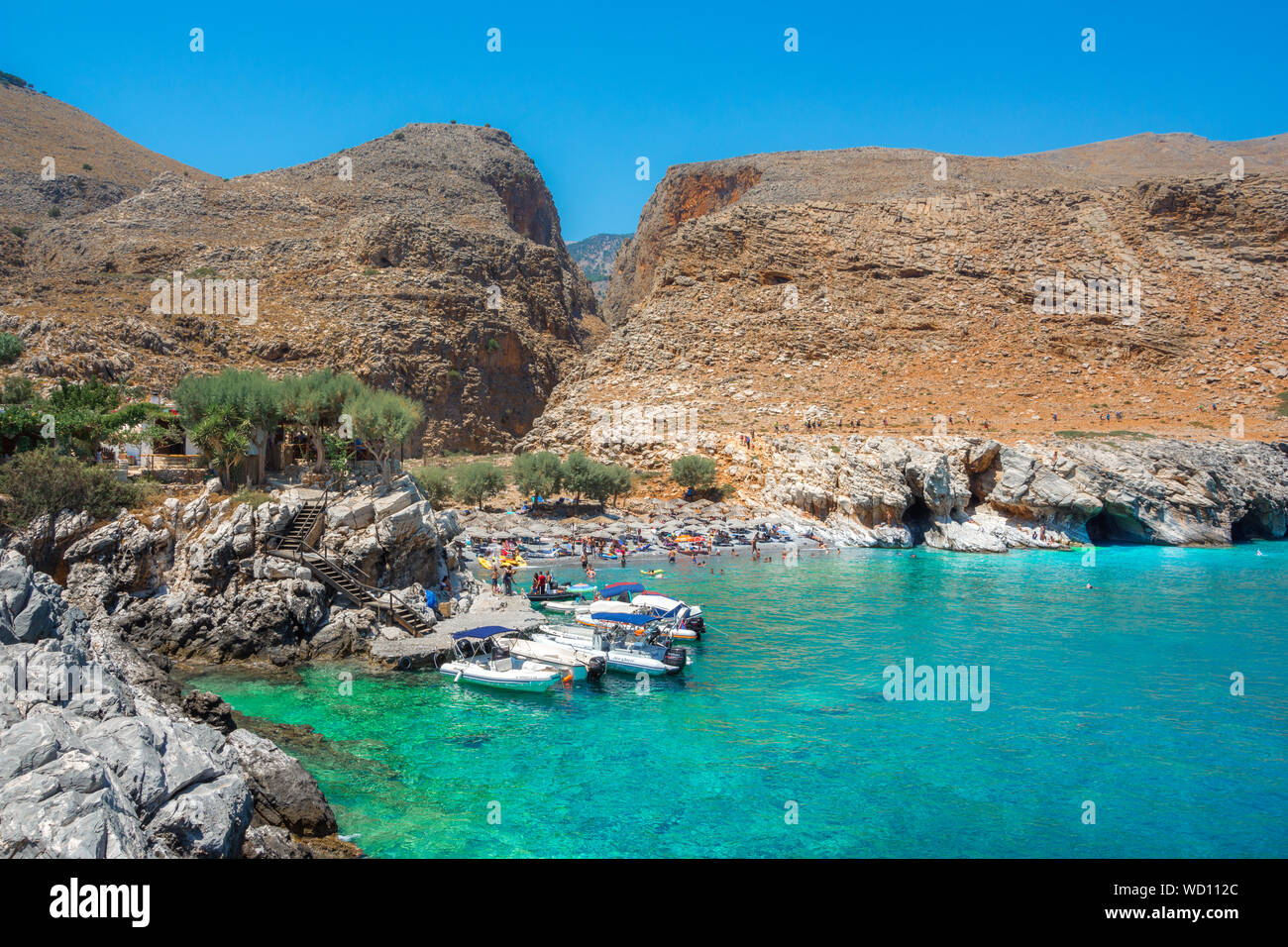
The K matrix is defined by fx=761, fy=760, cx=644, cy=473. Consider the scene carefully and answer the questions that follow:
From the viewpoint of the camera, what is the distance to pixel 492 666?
1958 cm

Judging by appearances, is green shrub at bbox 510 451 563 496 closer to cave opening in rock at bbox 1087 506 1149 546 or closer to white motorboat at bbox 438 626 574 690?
white motorboat at bbox 438 626 574 690

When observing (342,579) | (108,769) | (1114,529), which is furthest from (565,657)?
(1114,529)

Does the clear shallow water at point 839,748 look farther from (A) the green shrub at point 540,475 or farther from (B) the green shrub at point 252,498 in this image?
(A) the green shrub at point 540,475

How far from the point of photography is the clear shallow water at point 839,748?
12.0 m

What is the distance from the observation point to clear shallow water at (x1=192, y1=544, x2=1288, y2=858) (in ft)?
39.3

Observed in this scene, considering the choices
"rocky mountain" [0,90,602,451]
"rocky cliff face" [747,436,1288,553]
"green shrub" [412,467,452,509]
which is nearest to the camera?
"green shrub" [412,467,452,509]

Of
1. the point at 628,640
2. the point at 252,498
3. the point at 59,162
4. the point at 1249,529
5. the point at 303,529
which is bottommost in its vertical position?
the point at 628,640

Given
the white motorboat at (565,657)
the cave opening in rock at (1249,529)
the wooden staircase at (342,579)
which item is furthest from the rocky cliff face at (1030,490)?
the wooden staircase at (342,579)

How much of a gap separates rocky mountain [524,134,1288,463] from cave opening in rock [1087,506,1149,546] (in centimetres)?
636

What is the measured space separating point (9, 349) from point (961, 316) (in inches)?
2609

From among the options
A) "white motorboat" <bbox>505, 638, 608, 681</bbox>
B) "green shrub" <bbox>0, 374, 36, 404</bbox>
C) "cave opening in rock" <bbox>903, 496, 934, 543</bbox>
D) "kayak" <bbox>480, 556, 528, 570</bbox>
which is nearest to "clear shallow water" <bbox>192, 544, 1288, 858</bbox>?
"white motorboat" <bbox>505, 638, 608, 681</bbox>

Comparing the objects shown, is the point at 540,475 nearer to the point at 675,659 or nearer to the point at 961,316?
the point at 675,659

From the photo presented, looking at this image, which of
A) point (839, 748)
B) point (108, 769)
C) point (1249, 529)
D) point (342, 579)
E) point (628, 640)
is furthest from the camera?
point (1249, 529)

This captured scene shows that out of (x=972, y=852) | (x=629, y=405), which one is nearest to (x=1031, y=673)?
(x=972, y=852)
